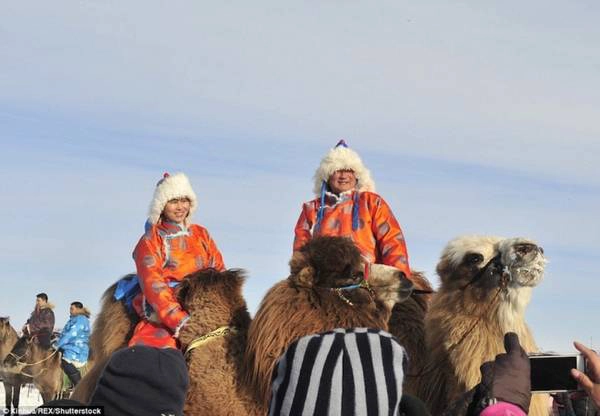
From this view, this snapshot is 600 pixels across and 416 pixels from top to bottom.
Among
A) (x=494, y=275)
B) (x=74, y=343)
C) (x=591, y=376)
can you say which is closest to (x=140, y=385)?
(x=591, y=376)

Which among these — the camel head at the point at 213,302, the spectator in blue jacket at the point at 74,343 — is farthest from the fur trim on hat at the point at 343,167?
the spectator in blue jacket at the point at 74,343

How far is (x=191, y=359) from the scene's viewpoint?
534cm

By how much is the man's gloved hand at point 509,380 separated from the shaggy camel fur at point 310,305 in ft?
6.70

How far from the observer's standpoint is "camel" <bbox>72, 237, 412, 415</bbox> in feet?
16.6

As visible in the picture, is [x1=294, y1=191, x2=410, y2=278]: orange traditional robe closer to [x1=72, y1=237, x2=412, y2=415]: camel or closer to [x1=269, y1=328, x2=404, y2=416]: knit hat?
[x1=72, y1=237, x2=412, y2=415]: camel

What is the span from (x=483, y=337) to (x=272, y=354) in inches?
60.0

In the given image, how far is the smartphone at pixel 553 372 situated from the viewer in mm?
3156

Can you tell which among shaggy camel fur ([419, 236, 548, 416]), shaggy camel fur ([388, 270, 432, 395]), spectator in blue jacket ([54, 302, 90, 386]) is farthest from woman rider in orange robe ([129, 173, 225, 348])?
spectator in blue jacket ([54, 302, 90, 386])

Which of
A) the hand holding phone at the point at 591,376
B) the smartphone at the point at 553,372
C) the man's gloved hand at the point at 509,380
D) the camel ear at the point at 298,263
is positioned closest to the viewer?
the hand holding phone at the point at 591,376

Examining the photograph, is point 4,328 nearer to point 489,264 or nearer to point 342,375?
point 489,264

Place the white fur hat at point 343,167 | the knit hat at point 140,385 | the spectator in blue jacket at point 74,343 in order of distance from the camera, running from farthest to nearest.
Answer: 1. the spectator in blue jacket at point 74,343
2. the white fur hat at point 343,167
3. the knit hat at point 140,385

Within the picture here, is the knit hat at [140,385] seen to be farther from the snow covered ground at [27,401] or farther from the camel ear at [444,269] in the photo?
the snow covered ground at [27,401]

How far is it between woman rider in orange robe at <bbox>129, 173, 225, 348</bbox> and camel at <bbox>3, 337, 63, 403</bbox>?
13663 millimetres

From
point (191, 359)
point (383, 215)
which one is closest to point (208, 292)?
point (191, 359)
